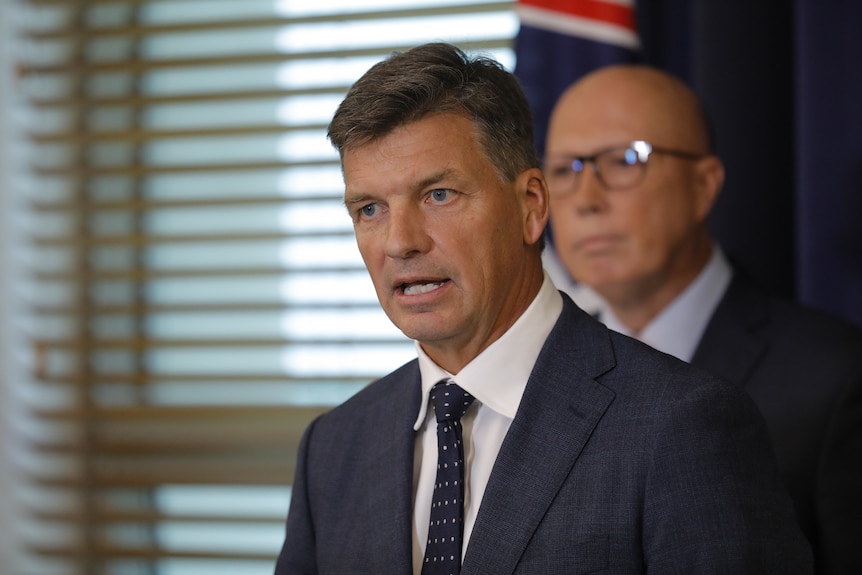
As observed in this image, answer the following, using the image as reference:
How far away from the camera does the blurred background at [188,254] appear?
3.10 meters

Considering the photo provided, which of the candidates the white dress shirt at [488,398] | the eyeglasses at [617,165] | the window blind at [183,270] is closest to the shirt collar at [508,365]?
the white dress shirt at [488,398]

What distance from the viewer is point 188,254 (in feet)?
10.9

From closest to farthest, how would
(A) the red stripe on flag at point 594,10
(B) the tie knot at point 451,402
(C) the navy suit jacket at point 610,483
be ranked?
(C) the navy suit jacket at point 610,483 < (B) the tie knot at point 451,402 < (A) the red stripe on flag at point 594,10

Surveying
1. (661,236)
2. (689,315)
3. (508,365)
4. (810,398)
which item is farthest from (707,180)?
(508,365)

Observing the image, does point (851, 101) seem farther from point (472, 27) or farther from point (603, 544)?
point (603, 544)

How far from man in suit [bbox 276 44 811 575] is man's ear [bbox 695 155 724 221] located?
999 millimetres

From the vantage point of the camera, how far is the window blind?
10.3 ft

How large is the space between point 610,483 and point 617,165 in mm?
1211

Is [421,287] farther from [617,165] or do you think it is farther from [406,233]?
[617,165]

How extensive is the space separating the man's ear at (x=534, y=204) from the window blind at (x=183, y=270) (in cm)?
153

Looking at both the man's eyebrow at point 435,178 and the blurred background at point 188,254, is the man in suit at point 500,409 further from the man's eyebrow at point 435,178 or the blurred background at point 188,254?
the blurred background at point 188,254

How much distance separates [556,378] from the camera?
1.47 m

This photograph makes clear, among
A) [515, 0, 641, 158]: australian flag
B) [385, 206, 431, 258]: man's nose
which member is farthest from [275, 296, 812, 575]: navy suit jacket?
[515, 0, 641, 158]: australian flag

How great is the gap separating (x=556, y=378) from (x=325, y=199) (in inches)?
68.2
